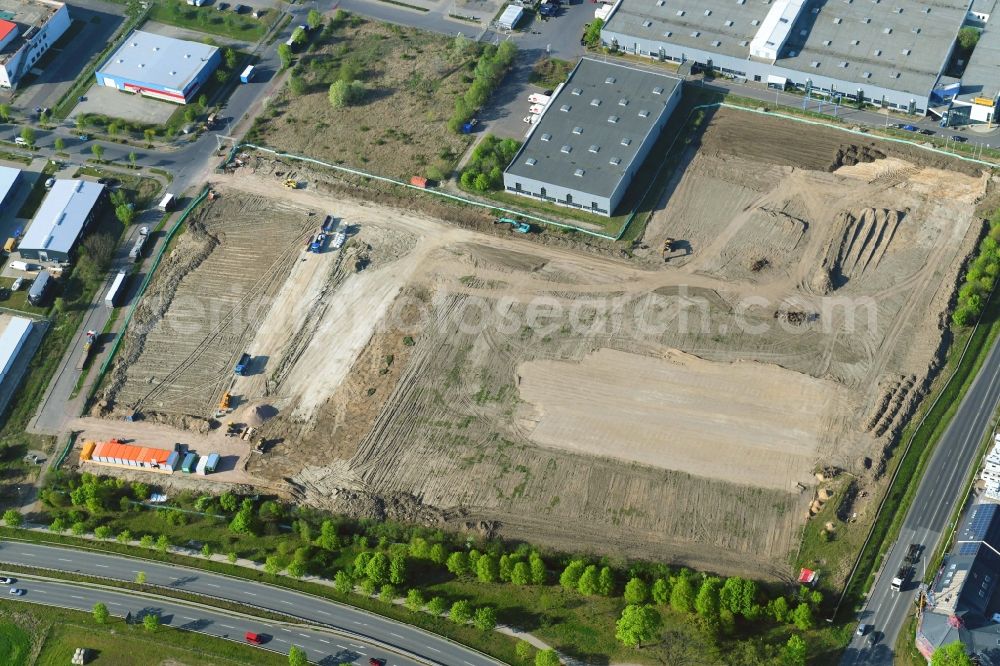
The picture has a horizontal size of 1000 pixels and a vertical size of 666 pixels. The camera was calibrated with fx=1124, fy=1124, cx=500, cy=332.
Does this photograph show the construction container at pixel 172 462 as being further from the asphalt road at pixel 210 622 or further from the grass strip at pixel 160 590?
the asphalt road at pixel 210 622

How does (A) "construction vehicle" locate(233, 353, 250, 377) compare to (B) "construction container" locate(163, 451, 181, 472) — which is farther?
(A) "construction vehicle" locate(233, 353, 250, 377)

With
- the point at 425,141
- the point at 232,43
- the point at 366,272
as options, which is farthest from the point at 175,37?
the point at 366,272

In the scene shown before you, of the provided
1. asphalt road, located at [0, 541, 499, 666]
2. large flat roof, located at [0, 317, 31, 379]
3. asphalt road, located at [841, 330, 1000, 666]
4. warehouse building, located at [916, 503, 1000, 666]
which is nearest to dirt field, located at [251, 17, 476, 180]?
large flat roof, located at [0, 317, 31, 379]

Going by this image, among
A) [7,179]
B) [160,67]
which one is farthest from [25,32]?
[7,179]

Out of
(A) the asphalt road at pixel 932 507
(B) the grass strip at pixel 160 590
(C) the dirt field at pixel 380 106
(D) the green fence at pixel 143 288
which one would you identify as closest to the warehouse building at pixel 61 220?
(D) the green fence at pixel 143 288

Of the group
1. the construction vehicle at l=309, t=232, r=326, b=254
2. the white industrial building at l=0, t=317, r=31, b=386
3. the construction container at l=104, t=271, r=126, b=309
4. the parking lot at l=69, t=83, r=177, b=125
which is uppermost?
the parking lot at l=69, t=83, r=177, b=125

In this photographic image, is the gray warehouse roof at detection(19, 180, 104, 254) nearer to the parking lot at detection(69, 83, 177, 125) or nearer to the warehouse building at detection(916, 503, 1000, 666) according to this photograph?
the parking lot at detection(69, 83, 177, 125)

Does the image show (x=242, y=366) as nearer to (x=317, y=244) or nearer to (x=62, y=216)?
(x=317, y=244)
